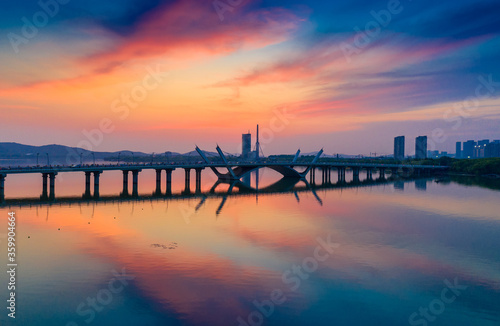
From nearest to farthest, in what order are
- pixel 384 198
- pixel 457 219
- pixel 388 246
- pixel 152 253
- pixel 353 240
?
1. pixel 152 253
2. pixel 388 246
3. pixel 353 240
4. pixel 457 219
5. pixel 384 198

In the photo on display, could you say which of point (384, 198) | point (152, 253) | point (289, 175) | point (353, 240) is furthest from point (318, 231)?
point (289, 175)

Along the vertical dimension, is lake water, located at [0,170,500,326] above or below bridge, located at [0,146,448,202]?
below

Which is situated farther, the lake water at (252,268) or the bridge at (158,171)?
the bridge at (158,171)

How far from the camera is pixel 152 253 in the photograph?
1145 inches

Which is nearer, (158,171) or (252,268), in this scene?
(252,268)

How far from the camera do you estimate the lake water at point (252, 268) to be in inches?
747

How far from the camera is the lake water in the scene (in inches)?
747

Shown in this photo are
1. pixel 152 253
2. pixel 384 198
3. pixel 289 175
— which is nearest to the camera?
pixel 152 253

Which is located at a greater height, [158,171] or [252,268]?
[158,171]

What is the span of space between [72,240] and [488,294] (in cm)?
3169

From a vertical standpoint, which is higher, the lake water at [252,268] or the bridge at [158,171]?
the bridge at [158,171]

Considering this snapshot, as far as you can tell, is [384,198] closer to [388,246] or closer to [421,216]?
[421,216]

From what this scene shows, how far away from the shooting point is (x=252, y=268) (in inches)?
1013

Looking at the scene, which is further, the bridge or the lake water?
the bridge
